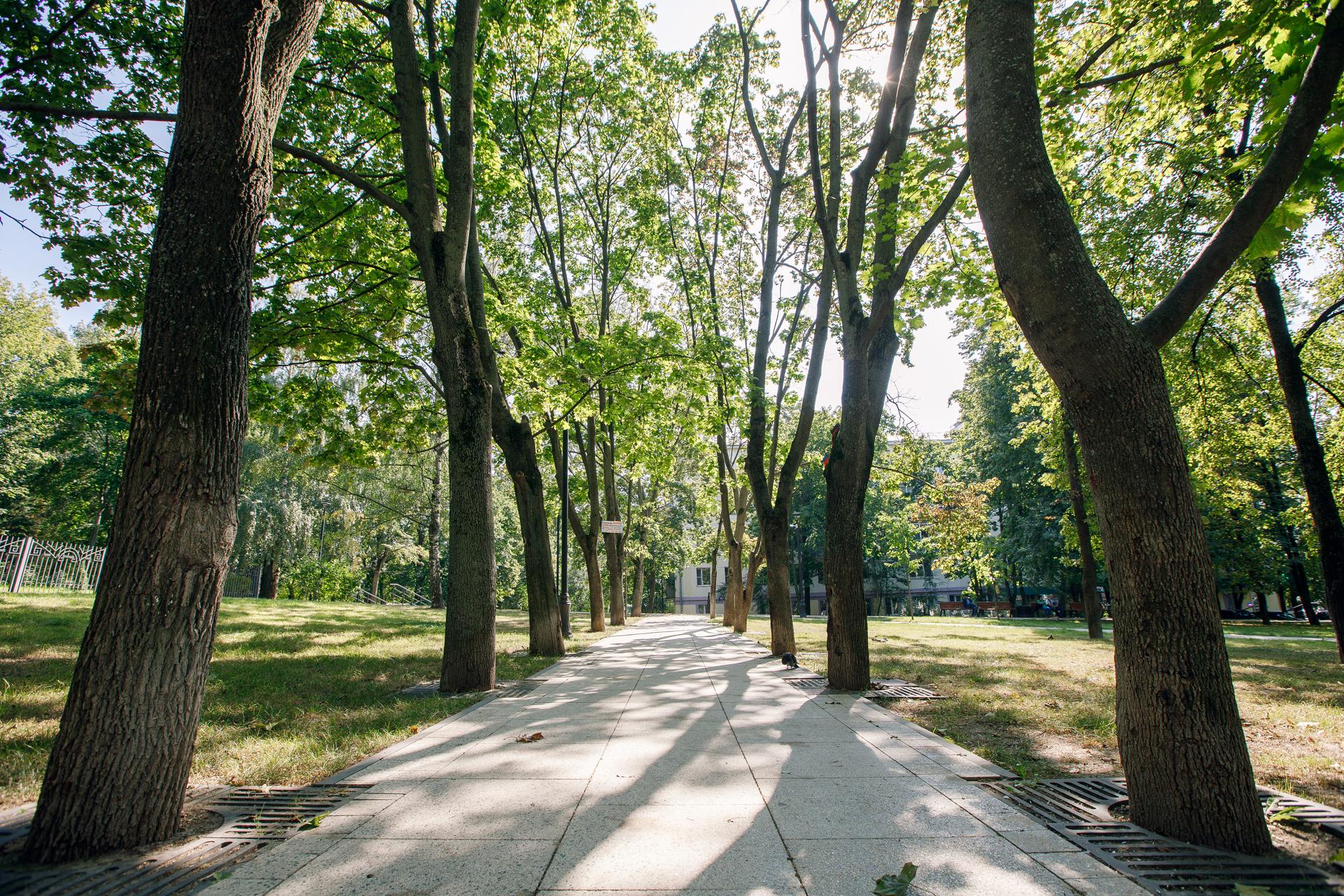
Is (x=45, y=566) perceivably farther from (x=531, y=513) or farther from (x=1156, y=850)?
(x=1156, y=850)

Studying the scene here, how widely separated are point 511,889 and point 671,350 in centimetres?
1156

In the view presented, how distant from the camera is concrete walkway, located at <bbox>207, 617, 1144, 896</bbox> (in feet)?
8.76

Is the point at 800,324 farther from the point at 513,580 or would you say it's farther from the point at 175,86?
the point at 513,580

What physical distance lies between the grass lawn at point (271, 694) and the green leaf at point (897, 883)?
3727 millimetres

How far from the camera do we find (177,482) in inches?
128

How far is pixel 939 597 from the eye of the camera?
232 ft

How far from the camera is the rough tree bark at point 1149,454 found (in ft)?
10.4

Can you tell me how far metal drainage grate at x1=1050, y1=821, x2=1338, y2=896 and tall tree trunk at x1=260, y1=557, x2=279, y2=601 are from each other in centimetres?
3301

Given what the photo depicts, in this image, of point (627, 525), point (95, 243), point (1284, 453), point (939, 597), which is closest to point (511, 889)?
point (95, 243)

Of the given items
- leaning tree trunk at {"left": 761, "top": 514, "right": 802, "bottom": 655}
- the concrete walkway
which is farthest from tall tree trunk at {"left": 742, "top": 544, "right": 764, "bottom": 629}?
the concrete walkway

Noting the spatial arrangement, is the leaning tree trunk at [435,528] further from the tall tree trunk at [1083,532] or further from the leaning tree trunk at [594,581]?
the tall tree trunk at [1083,532]

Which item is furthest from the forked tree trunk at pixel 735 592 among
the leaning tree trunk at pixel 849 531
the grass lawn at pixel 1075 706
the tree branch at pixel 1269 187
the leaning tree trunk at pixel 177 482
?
the leaning tree trunk at pixel 177 482

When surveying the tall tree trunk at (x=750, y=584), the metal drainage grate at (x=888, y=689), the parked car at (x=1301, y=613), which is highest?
the tall tree trunk at (x=750, y=584)

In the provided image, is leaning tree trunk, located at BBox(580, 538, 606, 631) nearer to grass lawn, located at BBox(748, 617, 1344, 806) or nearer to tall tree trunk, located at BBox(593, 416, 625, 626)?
tall tree trunk, located at BBox(593, 416, 625, 626)
